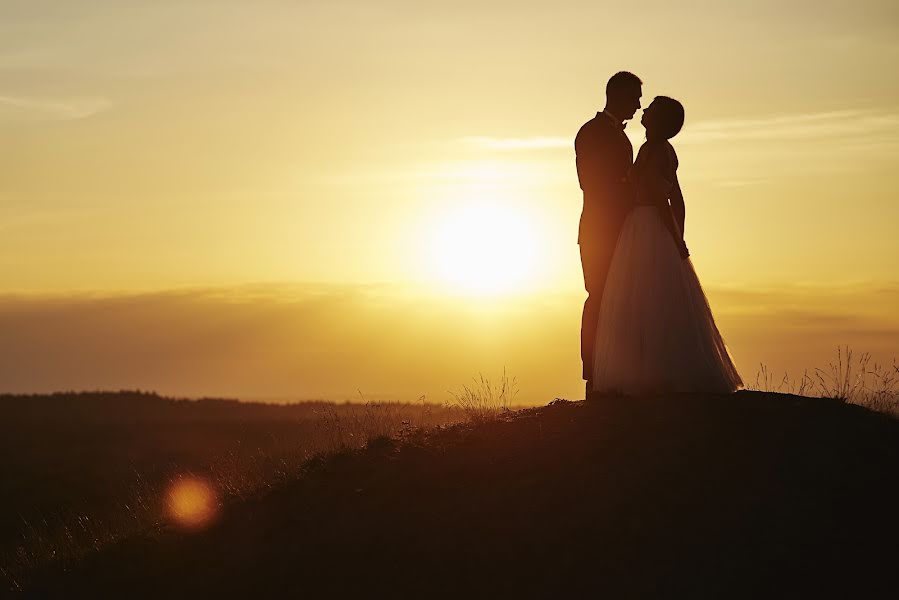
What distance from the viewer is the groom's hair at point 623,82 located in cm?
1411

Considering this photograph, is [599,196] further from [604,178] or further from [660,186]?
[660,186]

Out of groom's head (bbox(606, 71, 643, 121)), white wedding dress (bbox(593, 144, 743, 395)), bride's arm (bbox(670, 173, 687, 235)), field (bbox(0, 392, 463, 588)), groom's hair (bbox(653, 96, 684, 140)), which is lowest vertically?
field (bbox(0, 392, 463, 588))

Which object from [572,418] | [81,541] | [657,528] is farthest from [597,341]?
[81,541]

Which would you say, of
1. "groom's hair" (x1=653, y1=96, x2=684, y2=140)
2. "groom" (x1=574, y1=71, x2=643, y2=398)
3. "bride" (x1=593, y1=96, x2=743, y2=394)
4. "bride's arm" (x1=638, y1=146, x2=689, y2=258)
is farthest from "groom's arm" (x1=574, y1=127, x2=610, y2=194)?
"groom's hair" (x1=653, y1=96, x2=684, y2=140)

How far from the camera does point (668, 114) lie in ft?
45.8

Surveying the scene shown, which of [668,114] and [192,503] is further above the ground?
[668,114]

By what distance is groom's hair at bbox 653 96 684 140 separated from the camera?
45.7 feet

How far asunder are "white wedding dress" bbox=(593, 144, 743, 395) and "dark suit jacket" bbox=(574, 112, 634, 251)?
22cm

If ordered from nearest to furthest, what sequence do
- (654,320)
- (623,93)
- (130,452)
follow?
(654,320) < (623,93) < (130,452)

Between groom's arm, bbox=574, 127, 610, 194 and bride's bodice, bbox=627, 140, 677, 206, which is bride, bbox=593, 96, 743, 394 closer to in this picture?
bride's bodice, bbox=627, 140, 677, 206

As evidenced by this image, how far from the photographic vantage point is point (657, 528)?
11.4m

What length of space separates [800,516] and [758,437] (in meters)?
1.51

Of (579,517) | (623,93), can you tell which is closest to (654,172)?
(623,93)

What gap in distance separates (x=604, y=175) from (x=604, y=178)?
4 cm
